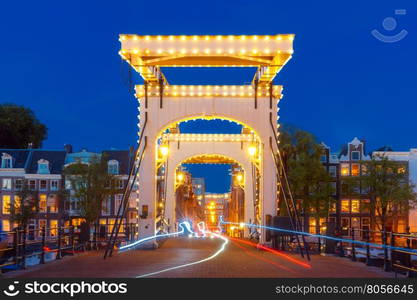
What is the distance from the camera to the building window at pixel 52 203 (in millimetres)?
61906

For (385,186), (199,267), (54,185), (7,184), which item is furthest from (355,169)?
(199,267)

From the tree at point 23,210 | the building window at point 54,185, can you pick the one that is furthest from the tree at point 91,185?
the building window at point 54,185

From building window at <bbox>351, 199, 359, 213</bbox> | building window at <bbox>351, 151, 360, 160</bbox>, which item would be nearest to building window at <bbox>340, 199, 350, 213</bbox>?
building window at <bbox>351, 199, 359, 213</bbox>

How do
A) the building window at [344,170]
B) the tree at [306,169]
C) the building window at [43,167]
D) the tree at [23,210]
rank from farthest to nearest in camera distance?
the building window at [43,167]
the building window at [344,170]
the tree at [306,169]
the tree at [23,210]

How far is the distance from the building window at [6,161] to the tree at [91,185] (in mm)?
13497

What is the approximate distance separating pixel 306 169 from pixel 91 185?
700 inches

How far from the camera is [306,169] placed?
46219 mm

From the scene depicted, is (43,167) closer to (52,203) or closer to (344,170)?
(52,203)

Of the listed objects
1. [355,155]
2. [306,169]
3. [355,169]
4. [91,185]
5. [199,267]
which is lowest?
[199,267]

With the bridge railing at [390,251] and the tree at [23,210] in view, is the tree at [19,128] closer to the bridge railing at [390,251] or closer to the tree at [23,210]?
the tree at [23,210]

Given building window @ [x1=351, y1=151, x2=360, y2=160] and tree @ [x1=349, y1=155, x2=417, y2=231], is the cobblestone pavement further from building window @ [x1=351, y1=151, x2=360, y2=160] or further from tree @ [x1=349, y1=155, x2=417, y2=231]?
building window @ [x1=351, y1=151, x2=360, y2=160]

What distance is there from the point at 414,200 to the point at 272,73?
36989mm

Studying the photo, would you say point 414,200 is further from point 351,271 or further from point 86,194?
point 351,271

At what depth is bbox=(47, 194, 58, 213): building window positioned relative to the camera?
61.9 m
